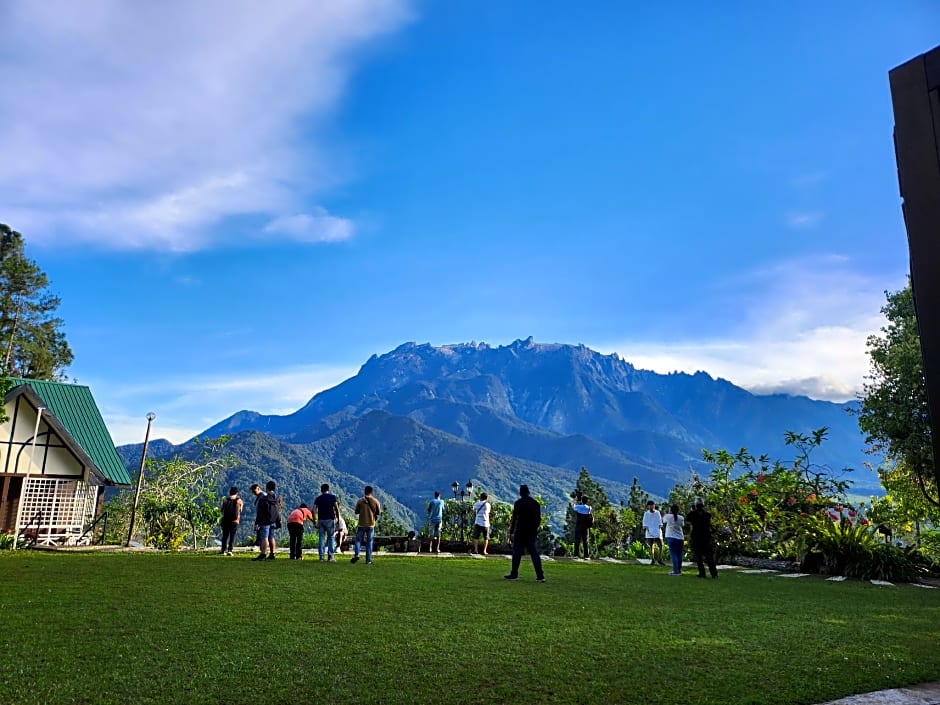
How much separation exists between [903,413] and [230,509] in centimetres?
1804

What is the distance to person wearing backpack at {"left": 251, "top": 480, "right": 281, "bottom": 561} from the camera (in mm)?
14109

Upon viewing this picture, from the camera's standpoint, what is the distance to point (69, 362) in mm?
41531

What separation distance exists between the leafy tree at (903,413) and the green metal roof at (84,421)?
24900 millimetres

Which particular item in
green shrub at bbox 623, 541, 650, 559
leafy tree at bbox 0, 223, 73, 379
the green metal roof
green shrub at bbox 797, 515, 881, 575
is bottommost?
green shrub at bbox 623, 541, 650, 559

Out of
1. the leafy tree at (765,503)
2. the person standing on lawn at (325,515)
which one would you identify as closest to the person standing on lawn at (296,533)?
the person standing on lawn at (325,515)

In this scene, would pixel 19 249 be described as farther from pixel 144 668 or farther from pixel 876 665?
pixel 876 665

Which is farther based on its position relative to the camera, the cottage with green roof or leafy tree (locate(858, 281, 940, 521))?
the cottage with green roof

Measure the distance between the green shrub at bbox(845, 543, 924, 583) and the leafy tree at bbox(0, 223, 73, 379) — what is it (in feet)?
136

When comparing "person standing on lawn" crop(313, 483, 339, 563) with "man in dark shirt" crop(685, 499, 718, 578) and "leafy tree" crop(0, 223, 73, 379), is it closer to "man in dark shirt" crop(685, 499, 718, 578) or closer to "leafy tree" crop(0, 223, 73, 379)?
"man in dark shirt" crop(685, 499, 718, 578)

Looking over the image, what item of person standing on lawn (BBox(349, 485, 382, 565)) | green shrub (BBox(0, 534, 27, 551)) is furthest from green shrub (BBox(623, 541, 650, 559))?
green shrub (BBox(0, 534, 27, 551))

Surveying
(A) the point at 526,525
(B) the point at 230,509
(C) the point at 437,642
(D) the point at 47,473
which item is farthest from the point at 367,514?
(D) the point at 47,473

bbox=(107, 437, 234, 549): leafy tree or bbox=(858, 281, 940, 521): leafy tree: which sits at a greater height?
bbox=(858, 281, 940, 521): leafy tree

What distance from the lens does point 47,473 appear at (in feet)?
74.1

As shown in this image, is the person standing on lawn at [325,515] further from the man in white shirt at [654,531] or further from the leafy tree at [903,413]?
the leafy tree at [903,413]
